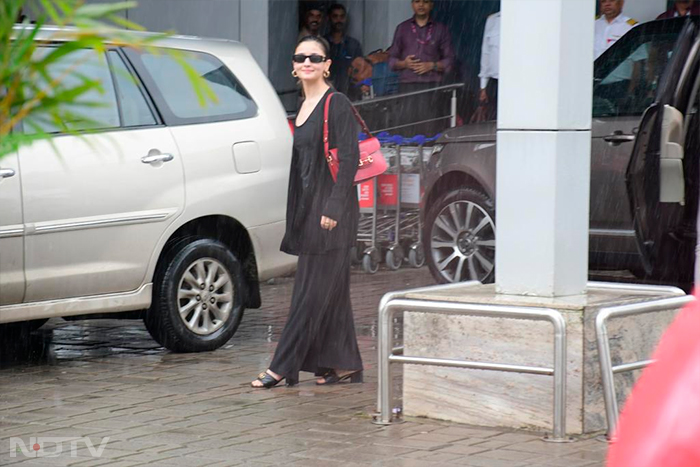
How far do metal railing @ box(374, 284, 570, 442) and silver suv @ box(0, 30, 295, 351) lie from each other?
212cm

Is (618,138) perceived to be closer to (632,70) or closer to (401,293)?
(632,70)

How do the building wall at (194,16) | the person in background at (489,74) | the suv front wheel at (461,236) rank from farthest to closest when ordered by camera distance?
the building wall at (194,16), the person in background at (489,74), the suv front wheel at (461,236)

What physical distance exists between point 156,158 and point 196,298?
3.11 ft

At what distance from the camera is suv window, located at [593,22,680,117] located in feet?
32.0

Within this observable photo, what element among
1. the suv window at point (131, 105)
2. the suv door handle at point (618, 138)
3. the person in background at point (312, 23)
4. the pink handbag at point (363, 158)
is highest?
the person in background at point (312, 23)

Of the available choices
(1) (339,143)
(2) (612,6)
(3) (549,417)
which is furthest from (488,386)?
(2) (612,6)

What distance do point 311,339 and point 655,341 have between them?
1910 mm

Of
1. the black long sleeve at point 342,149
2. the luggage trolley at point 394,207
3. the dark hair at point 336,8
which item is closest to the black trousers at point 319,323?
the black long sleeve at point 342,149

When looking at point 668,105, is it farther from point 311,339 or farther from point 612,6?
point 612,6

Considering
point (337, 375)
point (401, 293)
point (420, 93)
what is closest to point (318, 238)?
point (337, 375)

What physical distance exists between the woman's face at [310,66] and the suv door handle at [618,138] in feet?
11.3

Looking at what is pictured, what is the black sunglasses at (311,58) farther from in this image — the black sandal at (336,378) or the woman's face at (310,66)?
the black sandal at (336,378)

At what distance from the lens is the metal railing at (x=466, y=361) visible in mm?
5414

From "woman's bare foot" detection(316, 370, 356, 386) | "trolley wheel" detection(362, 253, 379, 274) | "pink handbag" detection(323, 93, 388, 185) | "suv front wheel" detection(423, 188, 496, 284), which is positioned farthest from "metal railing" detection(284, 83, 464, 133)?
"woman's bare foot" detection(316, 370, 356, 386)
